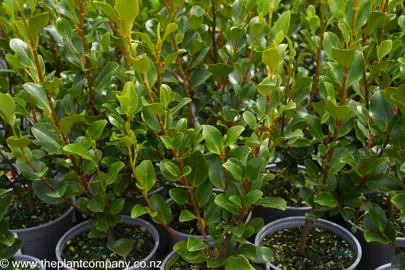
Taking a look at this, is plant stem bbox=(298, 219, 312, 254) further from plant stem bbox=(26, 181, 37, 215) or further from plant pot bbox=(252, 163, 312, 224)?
plant stem bbox=(26, 181, 37, 215)

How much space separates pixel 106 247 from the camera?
2.07 m

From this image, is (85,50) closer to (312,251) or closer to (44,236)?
(44,236)

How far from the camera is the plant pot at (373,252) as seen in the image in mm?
2051

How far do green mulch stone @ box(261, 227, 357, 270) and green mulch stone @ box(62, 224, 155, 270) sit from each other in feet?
1.65

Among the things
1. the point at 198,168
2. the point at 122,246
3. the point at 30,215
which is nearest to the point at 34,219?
the point at 30,215

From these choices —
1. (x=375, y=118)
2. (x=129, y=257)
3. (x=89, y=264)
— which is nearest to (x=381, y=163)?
(x=375, y=118)

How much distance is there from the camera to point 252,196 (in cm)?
154

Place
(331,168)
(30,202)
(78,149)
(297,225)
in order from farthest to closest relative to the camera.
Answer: (30,202) → (297,225) → (331,168) → (78,149)

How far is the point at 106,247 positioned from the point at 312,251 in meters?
0.86

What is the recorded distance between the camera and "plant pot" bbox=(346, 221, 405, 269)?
2.05m

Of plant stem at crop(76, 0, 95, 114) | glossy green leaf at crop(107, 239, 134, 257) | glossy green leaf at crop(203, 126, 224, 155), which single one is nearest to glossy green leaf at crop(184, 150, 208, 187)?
glossy green leaf at crop(203, 126, 224, 155)

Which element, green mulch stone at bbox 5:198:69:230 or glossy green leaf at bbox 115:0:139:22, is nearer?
glossy green leaf at bbox 115:0:139:22

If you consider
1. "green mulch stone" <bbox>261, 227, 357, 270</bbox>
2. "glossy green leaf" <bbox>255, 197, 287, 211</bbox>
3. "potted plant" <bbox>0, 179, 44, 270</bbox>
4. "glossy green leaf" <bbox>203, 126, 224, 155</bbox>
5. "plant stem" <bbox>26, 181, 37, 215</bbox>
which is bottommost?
"green mulch stone" <bbox>261, 227, 357, 270</bbox>

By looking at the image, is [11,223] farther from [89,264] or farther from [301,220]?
[301,220]
